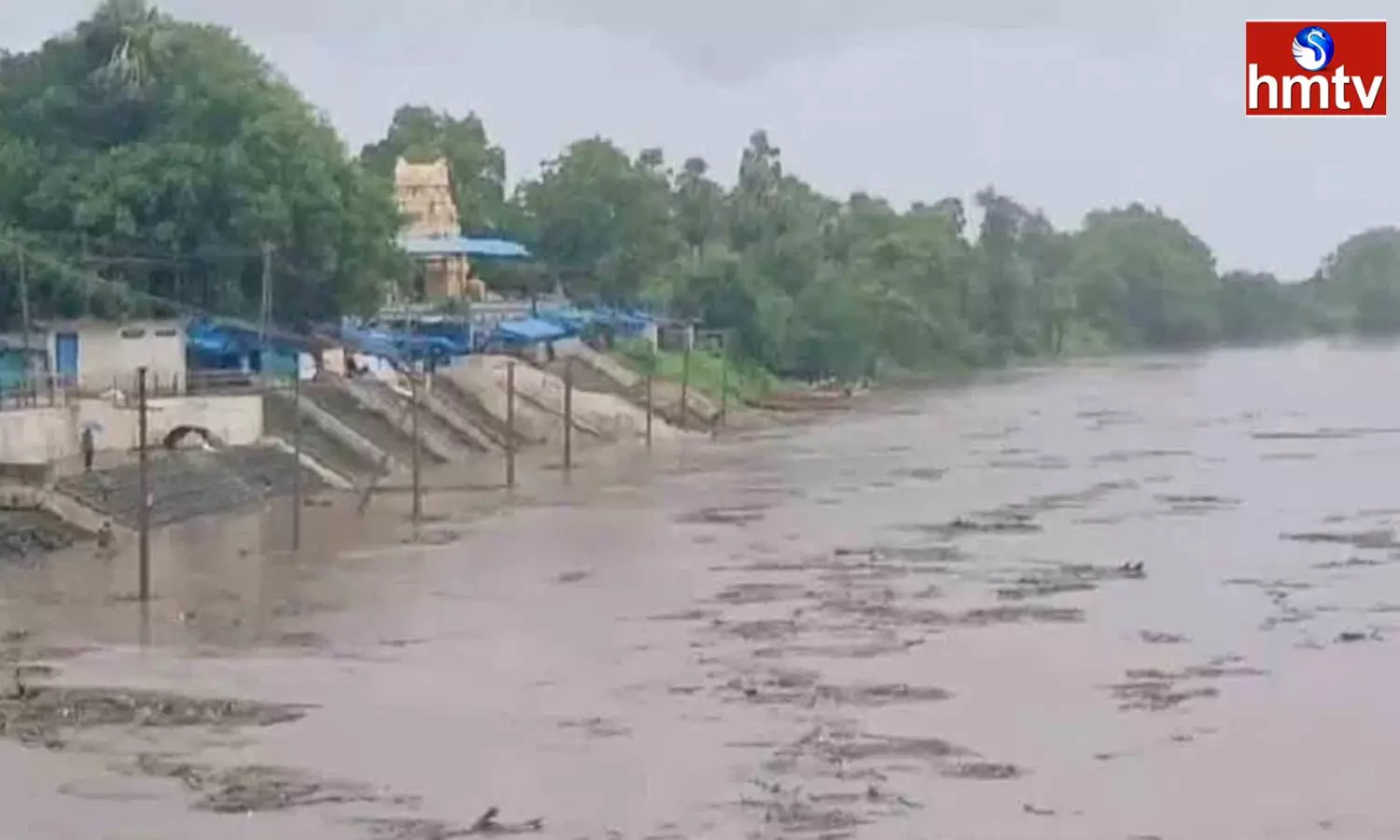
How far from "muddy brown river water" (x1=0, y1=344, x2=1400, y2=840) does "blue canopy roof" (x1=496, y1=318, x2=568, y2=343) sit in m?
18.2

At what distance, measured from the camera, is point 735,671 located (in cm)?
2422

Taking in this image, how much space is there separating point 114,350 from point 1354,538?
961 inches

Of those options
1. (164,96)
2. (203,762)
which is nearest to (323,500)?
(164,96)

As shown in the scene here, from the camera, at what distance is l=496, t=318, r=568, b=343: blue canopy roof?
2520 inches

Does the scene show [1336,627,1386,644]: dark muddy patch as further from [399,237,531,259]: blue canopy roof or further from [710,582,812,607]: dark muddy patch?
[399,237,531,259]: blue canopy roof

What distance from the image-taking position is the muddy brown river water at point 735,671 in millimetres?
17781

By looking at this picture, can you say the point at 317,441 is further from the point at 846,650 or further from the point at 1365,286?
the point at 1365,286

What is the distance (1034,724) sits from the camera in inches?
826

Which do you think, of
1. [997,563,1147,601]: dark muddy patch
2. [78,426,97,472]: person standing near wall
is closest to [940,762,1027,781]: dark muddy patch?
[997,563,1147,601]: dark muddy patch

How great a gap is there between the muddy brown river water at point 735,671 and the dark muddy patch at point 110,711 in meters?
0.06

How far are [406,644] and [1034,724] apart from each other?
8161 mm

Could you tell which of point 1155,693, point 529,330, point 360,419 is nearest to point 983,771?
point 1155,693

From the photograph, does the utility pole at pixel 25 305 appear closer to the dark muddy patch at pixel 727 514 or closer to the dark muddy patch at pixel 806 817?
the dark muddy patch at pixel 727 514

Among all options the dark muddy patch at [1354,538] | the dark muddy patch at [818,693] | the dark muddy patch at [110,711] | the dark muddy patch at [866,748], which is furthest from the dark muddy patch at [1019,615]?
the dark muddy patch at [1354,538]
